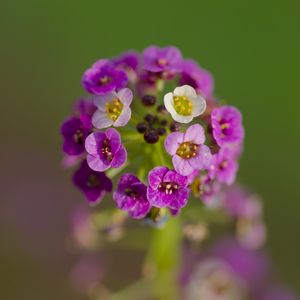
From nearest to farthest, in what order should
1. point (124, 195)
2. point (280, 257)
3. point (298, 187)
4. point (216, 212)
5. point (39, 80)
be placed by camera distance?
point (124, 195) → point (216, 212) → point (280, 257) → point (298, 187) → point (39, 80)

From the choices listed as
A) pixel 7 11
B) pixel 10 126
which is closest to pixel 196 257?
pixel 10 126

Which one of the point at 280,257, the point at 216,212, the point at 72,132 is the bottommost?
the point at 280,257

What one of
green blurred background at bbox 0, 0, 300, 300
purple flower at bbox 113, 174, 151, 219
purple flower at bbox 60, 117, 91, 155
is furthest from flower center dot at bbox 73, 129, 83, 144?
green blurred background at bbox 0, 0, 300, 300

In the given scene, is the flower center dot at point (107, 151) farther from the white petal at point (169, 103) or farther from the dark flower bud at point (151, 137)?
the white petal at point (169, 103)

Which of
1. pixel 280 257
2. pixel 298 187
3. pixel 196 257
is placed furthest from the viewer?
pixel 298 187

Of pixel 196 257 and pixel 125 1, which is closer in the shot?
pixel 196 257

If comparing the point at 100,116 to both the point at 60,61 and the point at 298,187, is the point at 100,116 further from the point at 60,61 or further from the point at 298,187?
the point at 60,61

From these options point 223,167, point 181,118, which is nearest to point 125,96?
point 181,118
